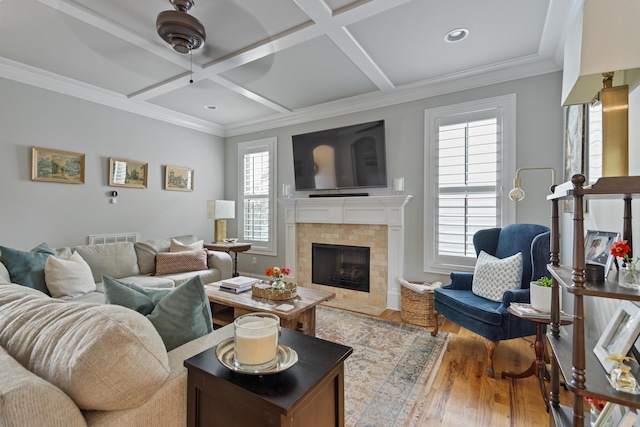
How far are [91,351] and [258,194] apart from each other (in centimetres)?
433

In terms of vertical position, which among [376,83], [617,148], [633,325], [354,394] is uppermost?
[376,83]

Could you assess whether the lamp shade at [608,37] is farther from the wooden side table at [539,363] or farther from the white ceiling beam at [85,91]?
the white ceiling beam at [85,91]

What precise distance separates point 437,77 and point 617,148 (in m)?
2.63

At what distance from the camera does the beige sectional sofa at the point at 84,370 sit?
0.68m

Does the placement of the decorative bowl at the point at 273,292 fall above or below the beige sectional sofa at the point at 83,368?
below

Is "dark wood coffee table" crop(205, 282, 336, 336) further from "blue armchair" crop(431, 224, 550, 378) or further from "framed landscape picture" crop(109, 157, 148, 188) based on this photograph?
"framed landscape picture" crop(109, 157, 148, 188)

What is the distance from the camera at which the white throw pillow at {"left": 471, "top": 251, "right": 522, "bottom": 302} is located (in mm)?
2387

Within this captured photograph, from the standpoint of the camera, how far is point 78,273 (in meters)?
2.71

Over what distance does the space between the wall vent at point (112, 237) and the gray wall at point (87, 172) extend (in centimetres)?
7

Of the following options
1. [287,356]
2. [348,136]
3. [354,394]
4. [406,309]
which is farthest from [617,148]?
[348,136]

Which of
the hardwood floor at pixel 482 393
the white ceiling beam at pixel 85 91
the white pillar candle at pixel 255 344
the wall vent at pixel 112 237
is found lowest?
the hardwood floor at pixel 482 393

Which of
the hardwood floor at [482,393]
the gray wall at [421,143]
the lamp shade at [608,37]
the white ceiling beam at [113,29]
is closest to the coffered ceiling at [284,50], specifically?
the white ceiling beam at [113,29]

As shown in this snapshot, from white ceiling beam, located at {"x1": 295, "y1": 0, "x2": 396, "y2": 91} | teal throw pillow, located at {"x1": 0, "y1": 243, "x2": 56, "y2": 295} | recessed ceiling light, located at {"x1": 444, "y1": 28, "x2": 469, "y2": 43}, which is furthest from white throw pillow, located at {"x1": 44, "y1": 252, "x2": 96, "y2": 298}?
recessed ceiling light, located at {"x1": 444, "y1": 28, "x2": 469, "y2": 43}

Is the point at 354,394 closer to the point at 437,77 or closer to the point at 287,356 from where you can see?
the point at 287,356
